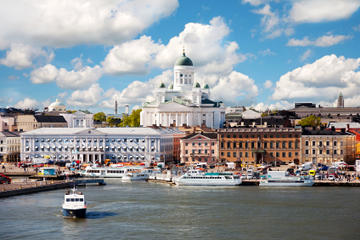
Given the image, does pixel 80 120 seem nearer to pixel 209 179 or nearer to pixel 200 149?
pixel 200 149

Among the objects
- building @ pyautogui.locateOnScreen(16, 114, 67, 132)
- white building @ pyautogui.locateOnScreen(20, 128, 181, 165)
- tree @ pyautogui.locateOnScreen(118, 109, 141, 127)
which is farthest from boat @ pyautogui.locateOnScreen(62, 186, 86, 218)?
tree @ pyautogui.locateOnScreen(118, 109, 141, 127)

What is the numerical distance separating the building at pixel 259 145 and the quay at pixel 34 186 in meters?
22.5

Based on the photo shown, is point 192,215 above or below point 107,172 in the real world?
below

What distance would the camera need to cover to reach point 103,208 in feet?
162

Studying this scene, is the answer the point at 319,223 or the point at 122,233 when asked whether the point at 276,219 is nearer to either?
the point at 319,223

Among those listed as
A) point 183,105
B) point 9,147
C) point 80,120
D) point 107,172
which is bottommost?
point 107,172

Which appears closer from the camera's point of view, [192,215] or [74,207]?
[74,207]

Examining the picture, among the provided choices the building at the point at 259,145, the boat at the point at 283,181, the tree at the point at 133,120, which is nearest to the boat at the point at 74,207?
the boat at the point at 283,181

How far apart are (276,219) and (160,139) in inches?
1838

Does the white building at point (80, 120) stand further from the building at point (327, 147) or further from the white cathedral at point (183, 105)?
the building at point (327, 147)

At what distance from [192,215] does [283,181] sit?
20.6 m

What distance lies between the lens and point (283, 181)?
64.8 meters

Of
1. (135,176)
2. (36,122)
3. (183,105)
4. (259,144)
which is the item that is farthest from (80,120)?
(135,176)

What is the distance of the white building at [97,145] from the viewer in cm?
9019
